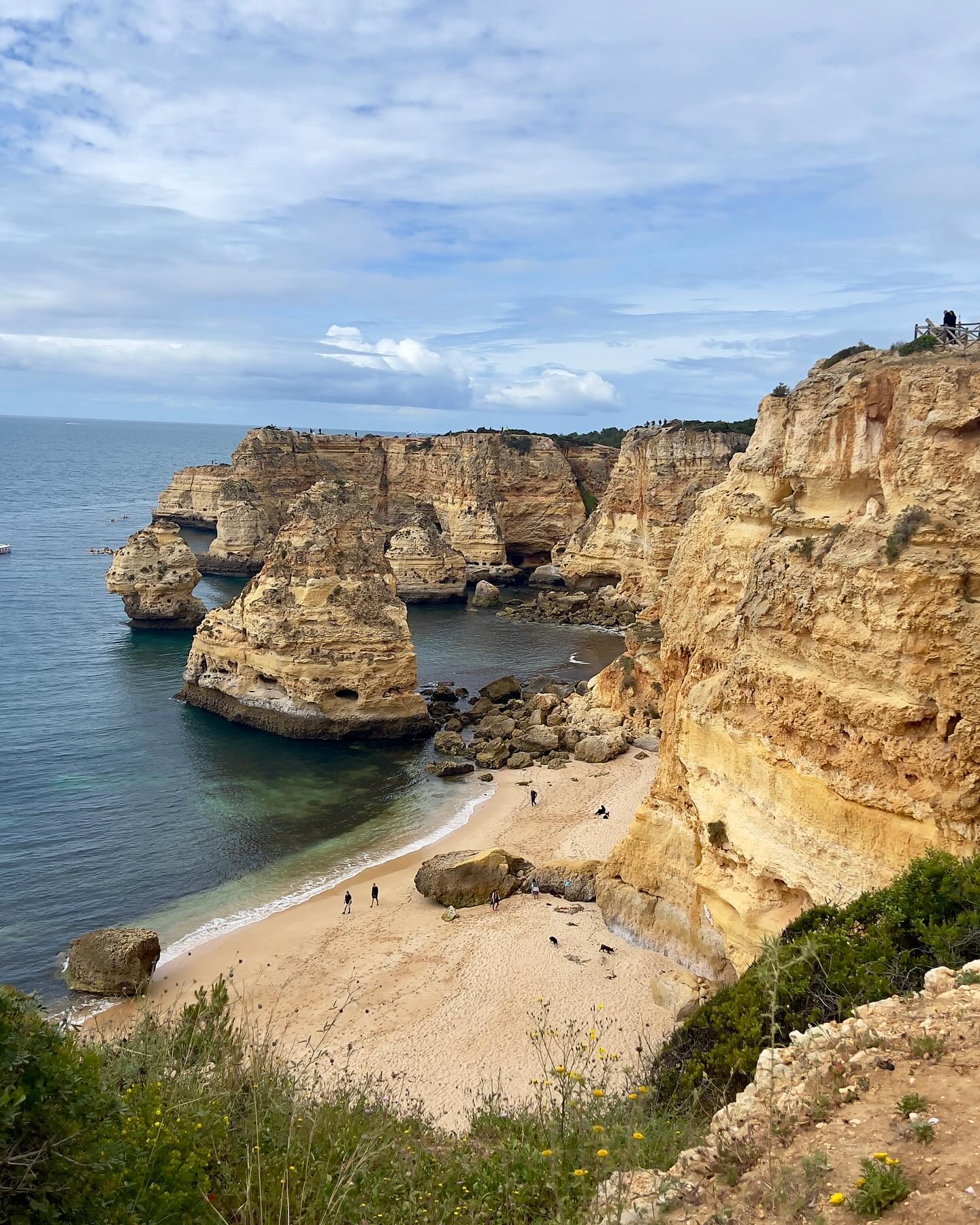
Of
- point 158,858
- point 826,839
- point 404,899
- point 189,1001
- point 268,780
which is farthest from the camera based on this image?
point 268,780

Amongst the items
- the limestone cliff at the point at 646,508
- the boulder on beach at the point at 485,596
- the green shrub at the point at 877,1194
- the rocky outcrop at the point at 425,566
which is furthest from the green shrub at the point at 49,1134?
the rocky outcrop at the point at 425,566

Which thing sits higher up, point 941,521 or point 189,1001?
point 941,521

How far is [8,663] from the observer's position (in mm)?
43188

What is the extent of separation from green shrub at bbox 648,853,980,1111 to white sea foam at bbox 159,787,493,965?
44.3ft

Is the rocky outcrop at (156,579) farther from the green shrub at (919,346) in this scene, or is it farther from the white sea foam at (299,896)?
the green shrub at (919,346)

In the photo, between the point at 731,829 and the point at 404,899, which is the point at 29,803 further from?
the point at 731,829

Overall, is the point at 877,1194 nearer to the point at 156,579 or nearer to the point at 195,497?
the point at 156,579

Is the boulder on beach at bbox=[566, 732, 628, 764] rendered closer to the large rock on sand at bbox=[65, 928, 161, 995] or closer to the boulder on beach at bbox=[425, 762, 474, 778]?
the boulder on beach at bbox=[425, 762, 474, 778]

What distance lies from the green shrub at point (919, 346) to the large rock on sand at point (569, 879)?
46.5ft

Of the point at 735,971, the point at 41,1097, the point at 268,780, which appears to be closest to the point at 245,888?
the point at 268,780

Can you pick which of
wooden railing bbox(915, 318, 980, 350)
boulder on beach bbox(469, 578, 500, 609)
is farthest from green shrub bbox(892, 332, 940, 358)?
boulder on beach bbox(469, 578, 500, 609)

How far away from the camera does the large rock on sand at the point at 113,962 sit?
1808cm

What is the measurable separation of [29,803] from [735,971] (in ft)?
73.2

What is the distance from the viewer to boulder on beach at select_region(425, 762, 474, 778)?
105ft
